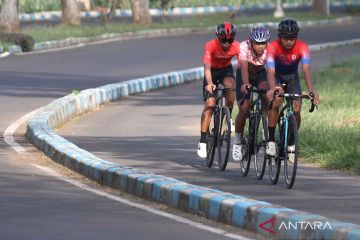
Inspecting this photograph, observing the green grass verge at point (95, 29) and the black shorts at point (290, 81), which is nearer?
the black shorts at point (290, 81)

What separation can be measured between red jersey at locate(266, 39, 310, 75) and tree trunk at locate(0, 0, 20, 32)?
32865 millimetres

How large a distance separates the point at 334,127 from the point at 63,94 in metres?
9.49

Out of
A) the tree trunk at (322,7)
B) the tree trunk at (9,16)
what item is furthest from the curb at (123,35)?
the tree trunk at (322,7)

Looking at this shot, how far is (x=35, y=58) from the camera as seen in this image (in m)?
37.6

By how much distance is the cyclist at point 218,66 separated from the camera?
15.2 metres

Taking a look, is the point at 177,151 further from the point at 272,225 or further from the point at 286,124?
the point at 272,225

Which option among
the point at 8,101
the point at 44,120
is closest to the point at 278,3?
the point at 8,101

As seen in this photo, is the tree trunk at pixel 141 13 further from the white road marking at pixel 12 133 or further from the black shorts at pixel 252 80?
the black shorts at pixel 252 80

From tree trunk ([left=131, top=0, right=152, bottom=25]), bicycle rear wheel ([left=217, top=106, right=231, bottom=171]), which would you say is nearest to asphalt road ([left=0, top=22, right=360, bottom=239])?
bicycle rear wheel ([left=217, top=106, right=231, bottom=171])

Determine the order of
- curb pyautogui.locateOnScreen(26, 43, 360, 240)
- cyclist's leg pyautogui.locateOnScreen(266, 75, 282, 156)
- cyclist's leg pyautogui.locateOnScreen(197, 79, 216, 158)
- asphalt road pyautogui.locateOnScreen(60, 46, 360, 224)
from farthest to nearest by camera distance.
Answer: cyclist's leg pyautogui.locateOnScreen(197, 79, 216, 158), cyclist's leg pyautogui.locateOnScreen(266, 75, 282, 156), asphalt road pyautogui.locateOnScreen(60, 46, 360, 224), curb pyautogui.locateOnScreen(26, 43, 360, 240)

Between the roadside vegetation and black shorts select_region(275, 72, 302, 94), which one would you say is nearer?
black shorts select_region(275, 72, 302, 94)

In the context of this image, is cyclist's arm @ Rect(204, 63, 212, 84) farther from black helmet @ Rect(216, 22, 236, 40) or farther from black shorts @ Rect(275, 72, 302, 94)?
black shorts @ Rect(275, 72, 302, 94)

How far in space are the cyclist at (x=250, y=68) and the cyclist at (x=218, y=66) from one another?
36cm

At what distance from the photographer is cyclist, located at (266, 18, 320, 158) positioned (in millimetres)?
13688
